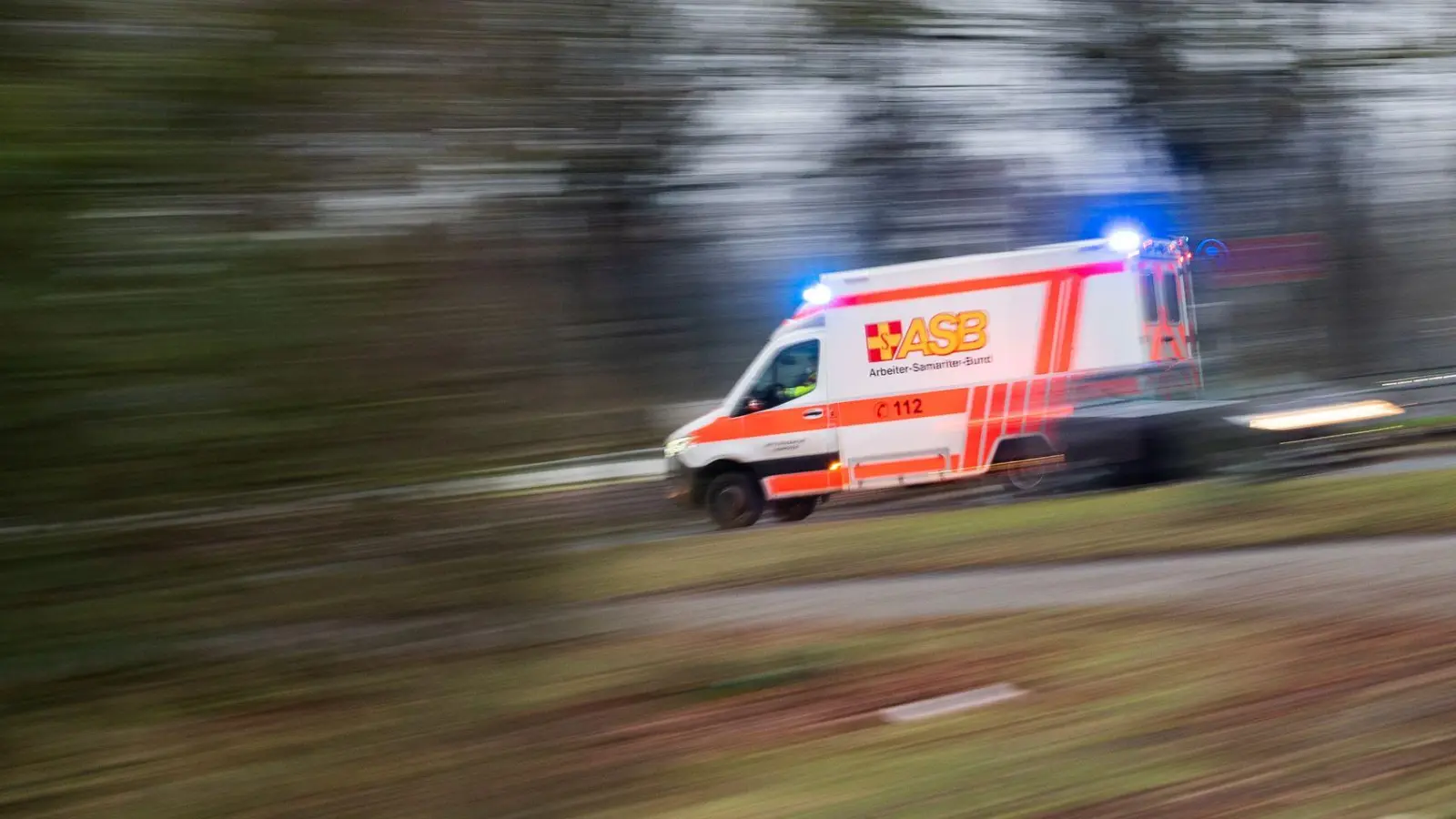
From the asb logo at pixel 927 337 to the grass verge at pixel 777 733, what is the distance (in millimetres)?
5261

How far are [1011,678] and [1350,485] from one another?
6092mm

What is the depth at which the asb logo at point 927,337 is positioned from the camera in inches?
467

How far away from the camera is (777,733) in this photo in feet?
17.9

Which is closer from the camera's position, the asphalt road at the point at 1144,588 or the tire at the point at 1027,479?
the asphalt road at the point at 1144,588

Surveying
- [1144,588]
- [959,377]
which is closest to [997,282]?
[959,377]

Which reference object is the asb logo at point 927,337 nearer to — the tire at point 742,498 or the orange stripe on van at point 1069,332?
the orange stripe on van at point 1069,332

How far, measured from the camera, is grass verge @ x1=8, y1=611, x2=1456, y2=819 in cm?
376

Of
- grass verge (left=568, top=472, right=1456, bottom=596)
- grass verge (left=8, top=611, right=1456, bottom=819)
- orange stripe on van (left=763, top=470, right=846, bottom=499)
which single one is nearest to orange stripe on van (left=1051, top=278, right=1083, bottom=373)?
grass verge (left=568, top=472, right=1456, bottom=596)

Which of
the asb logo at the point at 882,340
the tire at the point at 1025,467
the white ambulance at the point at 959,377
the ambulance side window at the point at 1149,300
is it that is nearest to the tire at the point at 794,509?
the white ambulance at the point at 959,377

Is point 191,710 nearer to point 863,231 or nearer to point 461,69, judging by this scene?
point 461,69

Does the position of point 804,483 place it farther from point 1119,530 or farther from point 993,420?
point 1119,530

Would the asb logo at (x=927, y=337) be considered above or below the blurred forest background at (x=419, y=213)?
below

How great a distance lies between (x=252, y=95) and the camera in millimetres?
3449

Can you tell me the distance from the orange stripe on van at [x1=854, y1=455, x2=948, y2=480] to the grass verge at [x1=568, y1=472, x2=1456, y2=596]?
3.76 ft
